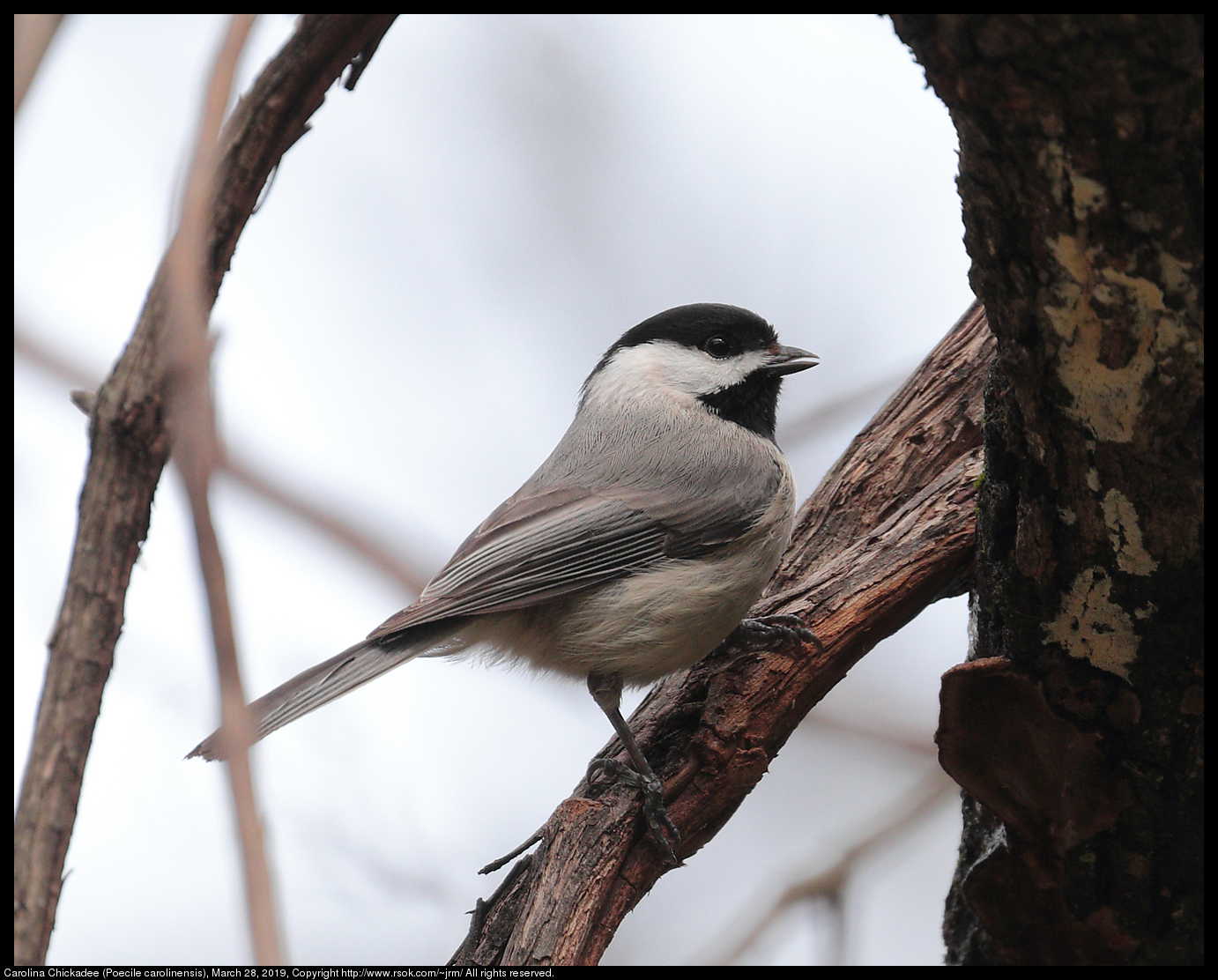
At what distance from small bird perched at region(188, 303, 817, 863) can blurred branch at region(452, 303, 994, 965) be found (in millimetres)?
73

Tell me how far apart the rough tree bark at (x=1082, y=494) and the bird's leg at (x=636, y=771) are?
23.1 inches

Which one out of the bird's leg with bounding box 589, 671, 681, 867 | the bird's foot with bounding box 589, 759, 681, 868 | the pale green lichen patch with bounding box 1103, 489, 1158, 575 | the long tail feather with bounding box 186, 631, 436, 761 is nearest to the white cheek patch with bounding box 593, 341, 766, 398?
the bird's leg with bounding box 589, 671, 681, 867

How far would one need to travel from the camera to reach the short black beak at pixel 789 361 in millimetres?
2943

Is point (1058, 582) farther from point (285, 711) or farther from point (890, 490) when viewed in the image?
point (285, 711)

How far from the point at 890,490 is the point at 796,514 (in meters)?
0.27

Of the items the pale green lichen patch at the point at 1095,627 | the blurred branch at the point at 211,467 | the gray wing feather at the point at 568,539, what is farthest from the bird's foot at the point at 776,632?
the blurred branch at the point at 211,467

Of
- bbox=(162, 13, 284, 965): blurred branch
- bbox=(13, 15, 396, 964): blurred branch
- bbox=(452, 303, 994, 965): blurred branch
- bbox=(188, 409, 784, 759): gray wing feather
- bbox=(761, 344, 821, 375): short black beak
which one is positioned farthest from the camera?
bbox=(761, 344, 821, 375): short black beak

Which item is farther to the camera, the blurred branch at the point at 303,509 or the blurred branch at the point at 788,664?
the blurred branch at the point at 788,664

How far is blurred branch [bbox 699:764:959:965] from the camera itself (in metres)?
2.29

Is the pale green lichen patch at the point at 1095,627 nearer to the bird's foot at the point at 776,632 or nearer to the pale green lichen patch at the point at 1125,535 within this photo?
the pale green lichen patch at the point at 1125,535

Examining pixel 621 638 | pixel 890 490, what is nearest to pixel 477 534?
pixel 621 638

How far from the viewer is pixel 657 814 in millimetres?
2055

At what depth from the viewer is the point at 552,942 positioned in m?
1.82

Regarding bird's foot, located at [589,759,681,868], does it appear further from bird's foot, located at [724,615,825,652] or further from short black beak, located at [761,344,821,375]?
short black beak, located at [761,344,821,375]
